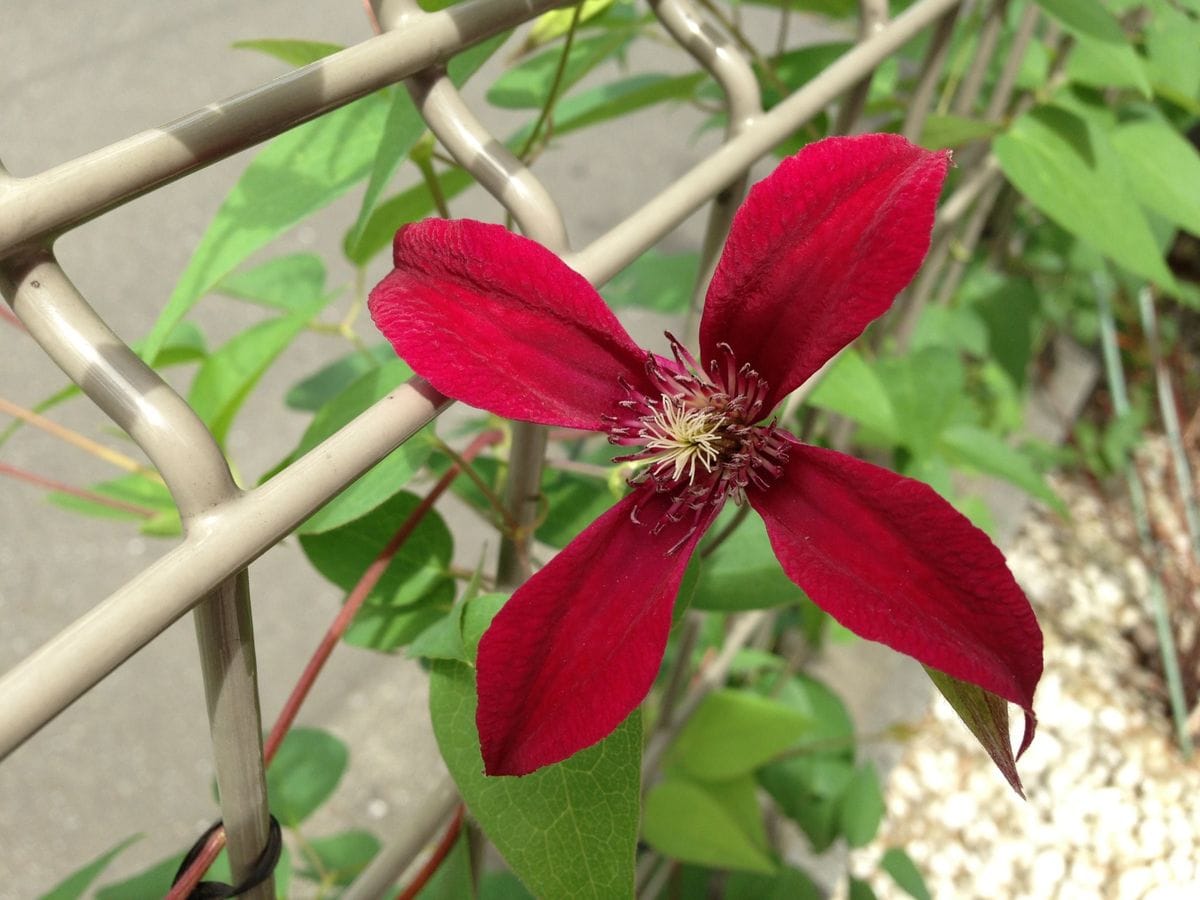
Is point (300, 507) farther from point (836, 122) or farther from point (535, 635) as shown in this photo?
point (836, 122)

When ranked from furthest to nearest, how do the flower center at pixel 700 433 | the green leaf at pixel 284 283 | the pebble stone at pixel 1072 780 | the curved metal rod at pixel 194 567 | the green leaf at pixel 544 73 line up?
the pebble stone at pixel 1072 780, the green leaf at pixel 284 283, the green leaf at pixel 544 73, the flower center at pixel 700 433, the curved metal rod at pixel 194 567

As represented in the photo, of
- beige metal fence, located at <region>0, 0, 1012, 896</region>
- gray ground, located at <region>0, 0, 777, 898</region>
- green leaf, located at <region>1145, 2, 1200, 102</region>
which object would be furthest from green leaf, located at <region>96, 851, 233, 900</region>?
gray ground, located at <region>0, 0, 777, 898</region>

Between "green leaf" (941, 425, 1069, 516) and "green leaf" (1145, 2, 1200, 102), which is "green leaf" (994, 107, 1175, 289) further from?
"green leaf" (941, 425, 1069, 516)

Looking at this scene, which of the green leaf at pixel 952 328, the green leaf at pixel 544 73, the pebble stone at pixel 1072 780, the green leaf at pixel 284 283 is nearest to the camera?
the green leaf at pixel 544 73

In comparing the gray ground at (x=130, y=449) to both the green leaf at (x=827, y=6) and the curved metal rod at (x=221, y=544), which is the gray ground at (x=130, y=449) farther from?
the curved metal rod at (x=221, y=544)

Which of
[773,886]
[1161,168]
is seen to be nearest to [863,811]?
[773,886]

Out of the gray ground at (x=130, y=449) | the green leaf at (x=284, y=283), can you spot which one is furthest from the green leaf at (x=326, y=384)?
the gray ground at (x=130, y=449)
